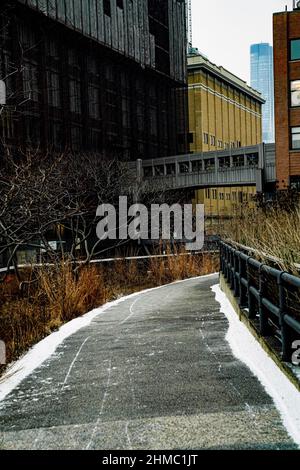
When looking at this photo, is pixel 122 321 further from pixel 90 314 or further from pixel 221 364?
pixel 221 364

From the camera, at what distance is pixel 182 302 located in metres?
11.6

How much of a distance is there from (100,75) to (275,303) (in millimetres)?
45958

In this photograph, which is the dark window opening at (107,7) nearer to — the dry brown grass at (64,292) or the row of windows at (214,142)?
the row of windows at (214,142)

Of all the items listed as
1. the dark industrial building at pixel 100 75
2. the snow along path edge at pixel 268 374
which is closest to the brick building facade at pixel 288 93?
the dark industrial building at pixel 100 75

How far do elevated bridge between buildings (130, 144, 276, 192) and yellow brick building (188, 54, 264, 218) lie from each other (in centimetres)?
1705

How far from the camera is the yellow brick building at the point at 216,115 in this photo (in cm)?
6744

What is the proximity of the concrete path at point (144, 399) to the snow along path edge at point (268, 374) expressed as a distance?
0.27 ft

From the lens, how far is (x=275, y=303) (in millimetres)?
6312

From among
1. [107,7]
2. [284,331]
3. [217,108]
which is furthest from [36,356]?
[217,108]

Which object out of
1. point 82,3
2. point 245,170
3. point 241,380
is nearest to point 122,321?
point 241,380

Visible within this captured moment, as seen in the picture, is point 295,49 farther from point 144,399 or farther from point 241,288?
point 144,399

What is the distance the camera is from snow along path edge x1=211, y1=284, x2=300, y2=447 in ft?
13.1

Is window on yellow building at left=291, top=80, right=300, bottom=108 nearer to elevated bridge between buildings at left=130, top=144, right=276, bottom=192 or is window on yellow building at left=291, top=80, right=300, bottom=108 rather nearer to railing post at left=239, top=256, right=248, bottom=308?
elevated bridge between buildings at left=130, top=144, right=276, bottom=192

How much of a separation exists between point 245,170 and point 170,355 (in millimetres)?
33191
